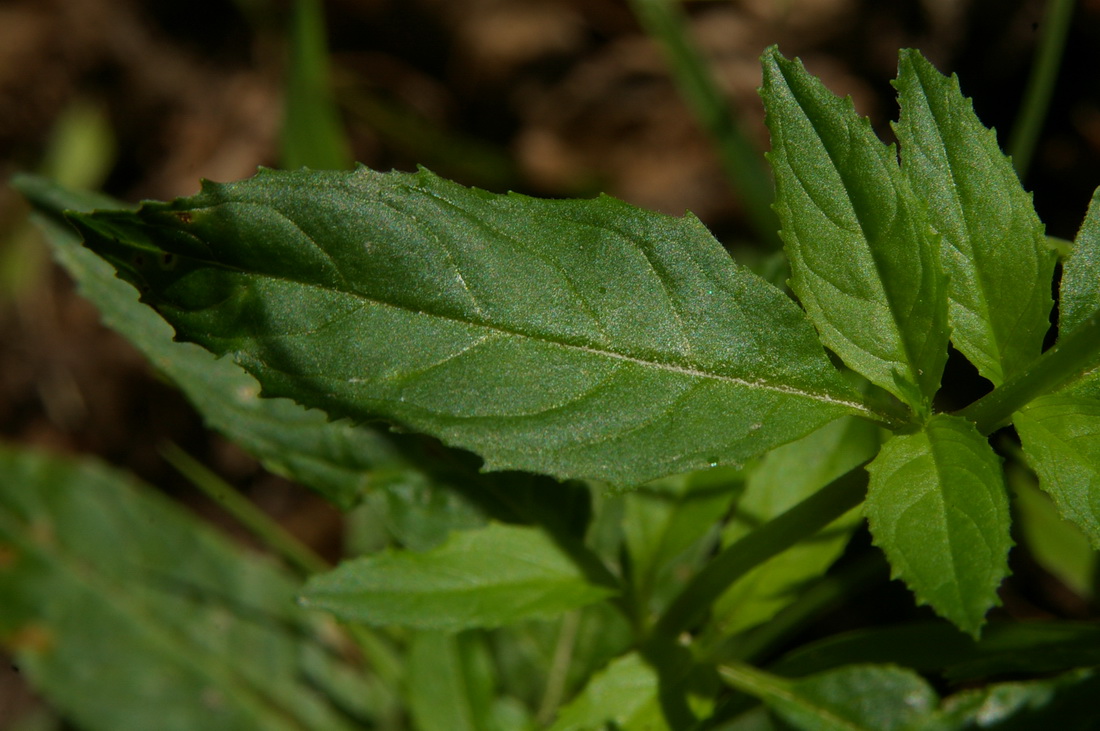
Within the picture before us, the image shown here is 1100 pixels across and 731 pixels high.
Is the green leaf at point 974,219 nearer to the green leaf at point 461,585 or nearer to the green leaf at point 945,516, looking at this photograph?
the green leaf at point 945,516

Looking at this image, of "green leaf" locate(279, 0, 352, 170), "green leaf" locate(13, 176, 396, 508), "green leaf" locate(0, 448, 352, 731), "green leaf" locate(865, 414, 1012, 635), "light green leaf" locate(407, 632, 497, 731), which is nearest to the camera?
"green leaf" locate(865, 414, 1012, 635)

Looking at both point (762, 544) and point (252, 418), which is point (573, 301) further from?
point (252, 418)

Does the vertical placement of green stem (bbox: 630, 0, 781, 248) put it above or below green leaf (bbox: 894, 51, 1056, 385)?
above

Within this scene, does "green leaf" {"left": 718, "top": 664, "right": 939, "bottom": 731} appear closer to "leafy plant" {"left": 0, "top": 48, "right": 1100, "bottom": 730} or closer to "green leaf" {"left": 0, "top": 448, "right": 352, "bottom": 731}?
"leafy plant" {"left": 0, "top": 48, "right": 1100, "bottom": 730}

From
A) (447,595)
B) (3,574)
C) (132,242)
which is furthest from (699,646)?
(3,574)

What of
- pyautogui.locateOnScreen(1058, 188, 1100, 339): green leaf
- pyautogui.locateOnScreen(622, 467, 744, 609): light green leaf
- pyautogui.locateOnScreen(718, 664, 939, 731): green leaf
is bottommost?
pyautogui.locateOnScreen(718, 664, 939, 731): green leaf

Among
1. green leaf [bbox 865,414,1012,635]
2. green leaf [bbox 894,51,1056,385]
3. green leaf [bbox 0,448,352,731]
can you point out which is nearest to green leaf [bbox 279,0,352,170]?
green leaf [bbox 0,448,352,731]

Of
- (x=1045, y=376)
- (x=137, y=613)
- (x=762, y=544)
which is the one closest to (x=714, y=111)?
(x=762, y=544)
